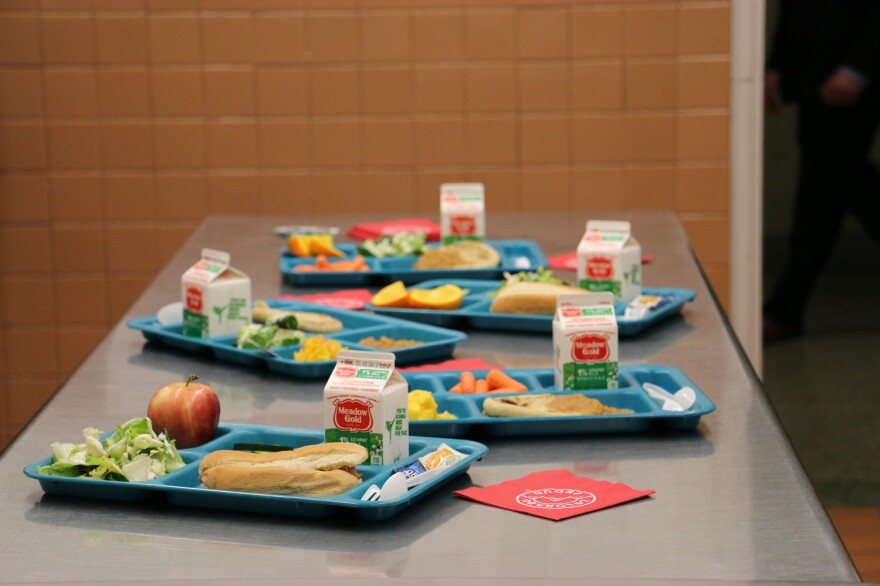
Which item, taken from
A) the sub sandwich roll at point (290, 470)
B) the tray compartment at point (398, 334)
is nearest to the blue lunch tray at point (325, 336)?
the tray compartment at point (398, 334)

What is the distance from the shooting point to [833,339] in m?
5.16

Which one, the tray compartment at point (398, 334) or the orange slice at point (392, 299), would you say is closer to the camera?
the tray compartment at point (398, 334)

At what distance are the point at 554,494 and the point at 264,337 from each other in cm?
75

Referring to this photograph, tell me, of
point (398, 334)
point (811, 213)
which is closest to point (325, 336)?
point (398, 334)

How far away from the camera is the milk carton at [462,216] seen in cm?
288

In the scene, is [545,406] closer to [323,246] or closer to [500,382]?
[500,382]

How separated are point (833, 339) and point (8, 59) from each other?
3455 millimetres

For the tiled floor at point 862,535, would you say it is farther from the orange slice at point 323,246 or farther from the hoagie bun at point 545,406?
the hoagie bun at point 545,406

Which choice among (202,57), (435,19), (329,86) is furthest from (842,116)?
(202,57)

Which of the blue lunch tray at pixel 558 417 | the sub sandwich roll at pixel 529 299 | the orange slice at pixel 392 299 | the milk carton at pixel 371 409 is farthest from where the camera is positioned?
the orange slice at pixel 392 299

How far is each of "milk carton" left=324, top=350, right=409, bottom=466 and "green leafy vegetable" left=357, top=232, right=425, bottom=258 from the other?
140cm

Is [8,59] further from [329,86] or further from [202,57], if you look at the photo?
[329,86]

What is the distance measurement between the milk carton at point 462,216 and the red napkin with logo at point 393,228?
24cm

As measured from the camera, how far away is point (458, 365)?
76.4 inches
